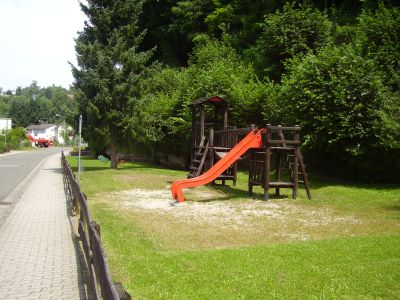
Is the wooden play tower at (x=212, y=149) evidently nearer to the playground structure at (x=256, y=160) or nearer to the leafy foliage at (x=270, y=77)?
the playground structure at (x=256, y=160)

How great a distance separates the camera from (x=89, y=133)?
2625 centimetres

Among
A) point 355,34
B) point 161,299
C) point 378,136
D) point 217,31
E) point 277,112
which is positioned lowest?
point 161,299

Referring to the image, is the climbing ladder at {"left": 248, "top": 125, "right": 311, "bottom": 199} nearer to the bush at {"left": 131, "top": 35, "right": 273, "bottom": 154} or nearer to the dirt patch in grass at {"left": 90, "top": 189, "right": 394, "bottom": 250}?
the dirt patch in grass at {"left": 90, "top": 189, "right": 394, "bottom": 250}

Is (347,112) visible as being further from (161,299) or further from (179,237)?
(161,299)

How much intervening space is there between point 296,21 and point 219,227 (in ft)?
56.1

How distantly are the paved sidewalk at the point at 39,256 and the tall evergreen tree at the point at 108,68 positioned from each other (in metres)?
13.3

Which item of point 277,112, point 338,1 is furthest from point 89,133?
point 338,1

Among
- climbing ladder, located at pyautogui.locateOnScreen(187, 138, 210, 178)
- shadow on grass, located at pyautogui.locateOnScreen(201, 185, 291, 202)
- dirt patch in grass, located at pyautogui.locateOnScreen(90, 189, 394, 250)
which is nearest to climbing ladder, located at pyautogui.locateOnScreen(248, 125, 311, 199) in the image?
shadow on grass, located at pyautogui.locateOnScreen(201, 185, 291, 202)

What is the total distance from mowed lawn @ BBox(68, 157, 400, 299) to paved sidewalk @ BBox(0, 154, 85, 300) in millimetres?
713

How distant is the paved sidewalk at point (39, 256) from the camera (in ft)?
19.8

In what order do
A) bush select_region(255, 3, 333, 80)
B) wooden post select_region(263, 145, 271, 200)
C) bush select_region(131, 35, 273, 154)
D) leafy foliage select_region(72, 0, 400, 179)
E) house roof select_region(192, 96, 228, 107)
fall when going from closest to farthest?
wooden post select_region(263, 145, 271, 200) < leafy foliage select_region(72, 0, 400, 179) < house roof select_region(192, 96, 228, 107) < bush select_region(255, 3, 333, 80) < bush select_region(131, 35, 273, 154)

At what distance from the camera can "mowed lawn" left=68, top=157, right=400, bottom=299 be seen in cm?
595

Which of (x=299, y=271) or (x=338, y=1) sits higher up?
(x=338, y=1)

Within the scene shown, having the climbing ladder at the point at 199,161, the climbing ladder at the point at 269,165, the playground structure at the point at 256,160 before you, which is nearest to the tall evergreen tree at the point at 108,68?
the climbing ladder at the point at 199,161
